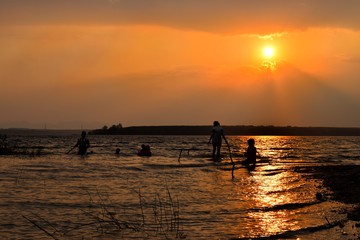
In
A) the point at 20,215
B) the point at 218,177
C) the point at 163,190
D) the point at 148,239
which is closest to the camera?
the point at 148,239

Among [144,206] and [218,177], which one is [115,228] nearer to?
[144,206]

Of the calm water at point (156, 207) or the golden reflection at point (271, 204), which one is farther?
the golden reflection at point (271, 204)

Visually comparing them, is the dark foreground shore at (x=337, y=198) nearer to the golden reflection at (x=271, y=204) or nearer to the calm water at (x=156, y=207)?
the calm water at (x=156, y=207)

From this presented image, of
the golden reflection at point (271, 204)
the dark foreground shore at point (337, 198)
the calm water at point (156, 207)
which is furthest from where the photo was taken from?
the golden reflection at point (271, 204)

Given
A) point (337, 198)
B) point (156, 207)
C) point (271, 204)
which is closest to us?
point (156, 207)

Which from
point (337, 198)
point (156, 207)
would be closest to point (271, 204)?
point (337, 198)

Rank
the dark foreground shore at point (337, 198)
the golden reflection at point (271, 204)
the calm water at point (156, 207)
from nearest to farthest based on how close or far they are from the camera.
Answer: the dark foreground shore at point (337, 198)
the calm water at point (156, 207)
the golden reflection at point (271, 204)

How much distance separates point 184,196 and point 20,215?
607 cm

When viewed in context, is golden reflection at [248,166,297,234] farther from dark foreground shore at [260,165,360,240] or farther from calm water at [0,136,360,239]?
dark foreground shore at [260,165,360,240]

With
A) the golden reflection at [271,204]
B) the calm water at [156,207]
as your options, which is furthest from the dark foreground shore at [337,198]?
the golden reflection at [271,204]

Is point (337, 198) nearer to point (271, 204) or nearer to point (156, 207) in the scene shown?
point (271, 204)

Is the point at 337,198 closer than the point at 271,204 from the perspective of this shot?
No

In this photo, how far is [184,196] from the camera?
55.9 feet

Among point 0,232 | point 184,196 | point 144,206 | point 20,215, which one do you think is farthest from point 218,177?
point 0,232
